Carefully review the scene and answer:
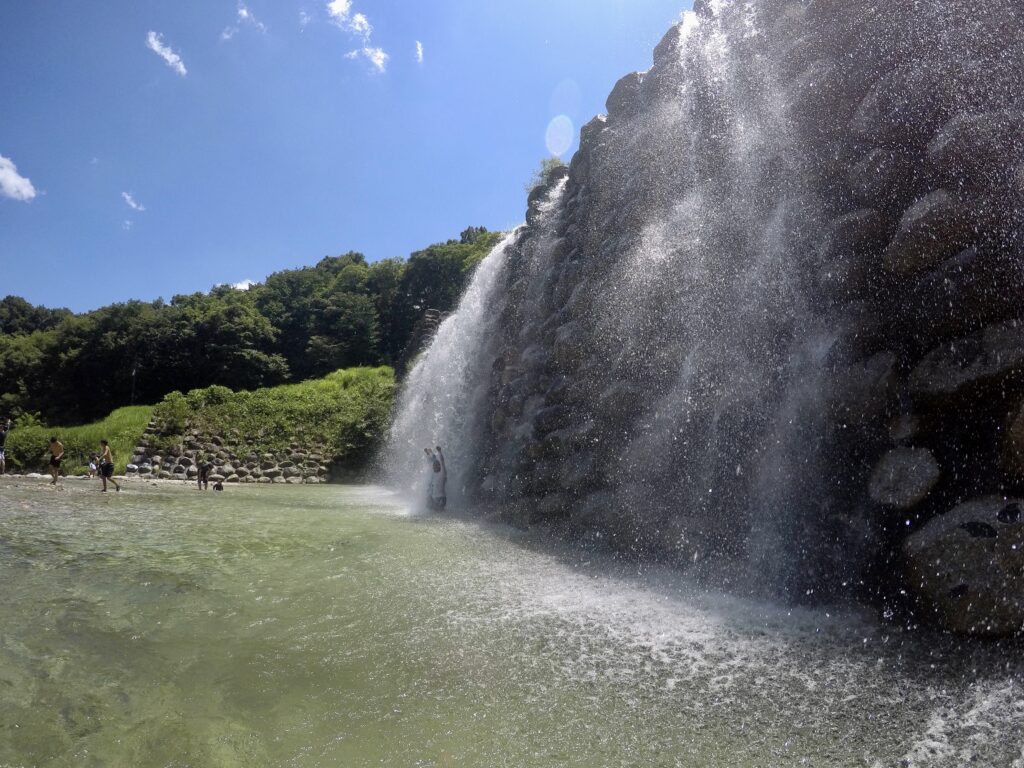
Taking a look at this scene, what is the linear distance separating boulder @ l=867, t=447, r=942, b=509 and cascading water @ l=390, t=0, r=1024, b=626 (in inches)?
0.8

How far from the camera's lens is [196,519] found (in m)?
10.3

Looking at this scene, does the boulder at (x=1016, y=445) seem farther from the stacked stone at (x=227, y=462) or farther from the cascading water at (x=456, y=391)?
the stacked stone at (x=227, y=462)

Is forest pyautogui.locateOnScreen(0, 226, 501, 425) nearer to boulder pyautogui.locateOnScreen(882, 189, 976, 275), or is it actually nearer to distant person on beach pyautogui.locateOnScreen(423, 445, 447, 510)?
distant person on beach pyautogui.locateOnScreen(423, 445, 447, 510)

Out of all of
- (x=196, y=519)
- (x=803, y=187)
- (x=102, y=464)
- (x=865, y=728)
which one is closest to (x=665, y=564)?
(x=865, y=728)

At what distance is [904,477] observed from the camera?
560 centimetres

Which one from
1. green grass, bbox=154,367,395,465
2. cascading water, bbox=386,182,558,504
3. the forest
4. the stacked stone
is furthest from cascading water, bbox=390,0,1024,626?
the forest

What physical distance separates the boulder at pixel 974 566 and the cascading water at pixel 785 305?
49 centimetres

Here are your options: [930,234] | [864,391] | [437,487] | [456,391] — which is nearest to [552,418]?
[437,487]

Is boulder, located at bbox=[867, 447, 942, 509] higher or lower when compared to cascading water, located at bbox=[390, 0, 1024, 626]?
lower

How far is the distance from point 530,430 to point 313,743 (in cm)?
974

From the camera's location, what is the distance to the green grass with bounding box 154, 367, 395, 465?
88.6ft

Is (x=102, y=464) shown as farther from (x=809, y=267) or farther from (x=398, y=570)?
(x=809, y=267)

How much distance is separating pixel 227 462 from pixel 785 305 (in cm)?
2421

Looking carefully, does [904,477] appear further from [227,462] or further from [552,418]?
[227,462]
